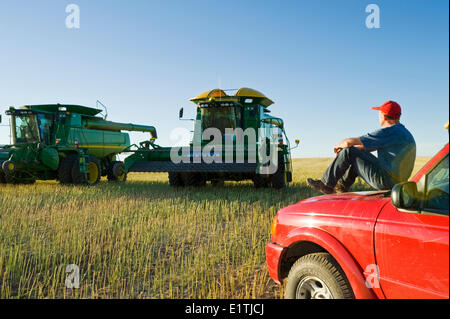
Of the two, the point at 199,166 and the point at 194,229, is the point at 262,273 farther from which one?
the point at 199,166

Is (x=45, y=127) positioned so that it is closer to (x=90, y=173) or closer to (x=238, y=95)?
(x=90, y=173)

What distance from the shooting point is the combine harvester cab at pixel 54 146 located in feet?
39.1

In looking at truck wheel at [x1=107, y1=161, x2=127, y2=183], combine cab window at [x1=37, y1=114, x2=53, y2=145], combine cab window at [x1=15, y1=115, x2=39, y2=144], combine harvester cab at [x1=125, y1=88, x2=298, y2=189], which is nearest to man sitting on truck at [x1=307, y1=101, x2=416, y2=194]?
combine harvester cab at [x1=125, y1=88, x2=298, y2=189]

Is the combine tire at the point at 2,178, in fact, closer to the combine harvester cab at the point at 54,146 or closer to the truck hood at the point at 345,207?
the combine harvester cab at the point at 54,146

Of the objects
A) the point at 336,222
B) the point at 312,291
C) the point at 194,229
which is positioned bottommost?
the point at 194,229

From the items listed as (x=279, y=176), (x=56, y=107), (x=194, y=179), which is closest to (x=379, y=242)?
(x=279, y=176)

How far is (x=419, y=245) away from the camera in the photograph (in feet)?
5.84

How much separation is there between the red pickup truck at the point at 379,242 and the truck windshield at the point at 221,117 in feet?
29.6

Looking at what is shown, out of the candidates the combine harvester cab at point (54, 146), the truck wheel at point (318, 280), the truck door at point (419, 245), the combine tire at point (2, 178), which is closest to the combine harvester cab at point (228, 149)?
the combine harvester cab at point (54, 146)

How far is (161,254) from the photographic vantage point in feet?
13.8

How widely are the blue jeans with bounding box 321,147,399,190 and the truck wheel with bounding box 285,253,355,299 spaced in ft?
6.32

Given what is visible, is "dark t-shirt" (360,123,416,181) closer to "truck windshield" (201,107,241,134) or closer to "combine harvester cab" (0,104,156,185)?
"truck windshield" (201,107,241,134)

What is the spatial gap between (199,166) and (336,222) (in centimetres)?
837
